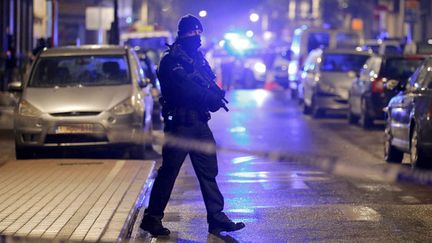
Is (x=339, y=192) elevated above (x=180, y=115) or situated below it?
below

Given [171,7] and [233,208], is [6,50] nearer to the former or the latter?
[171,7]

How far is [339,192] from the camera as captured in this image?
483 inches

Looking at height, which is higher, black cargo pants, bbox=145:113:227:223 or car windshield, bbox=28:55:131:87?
car windshield, bbox=28:55:131:87

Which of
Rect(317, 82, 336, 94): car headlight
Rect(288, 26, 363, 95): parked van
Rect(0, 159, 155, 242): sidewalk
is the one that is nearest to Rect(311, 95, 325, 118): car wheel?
Rect(317, 82, 336, 94): car headlight

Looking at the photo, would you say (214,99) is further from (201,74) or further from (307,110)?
(307,110)

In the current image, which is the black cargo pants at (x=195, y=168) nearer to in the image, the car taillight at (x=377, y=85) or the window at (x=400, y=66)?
the car taillight at (x=377, y=85)

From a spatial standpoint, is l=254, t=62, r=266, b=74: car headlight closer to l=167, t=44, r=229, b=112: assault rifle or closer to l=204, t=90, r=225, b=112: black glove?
l=167, t=44, r=229, b=112: assault rifle

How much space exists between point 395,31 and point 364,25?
1149 cm

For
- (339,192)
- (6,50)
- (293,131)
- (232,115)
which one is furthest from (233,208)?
(6,50)

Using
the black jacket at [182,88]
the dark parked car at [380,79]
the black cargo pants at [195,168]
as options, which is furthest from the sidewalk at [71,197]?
the dark parked car at [380,79]

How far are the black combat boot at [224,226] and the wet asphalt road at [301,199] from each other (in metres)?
0.07

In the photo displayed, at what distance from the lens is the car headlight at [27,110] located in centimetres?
1529

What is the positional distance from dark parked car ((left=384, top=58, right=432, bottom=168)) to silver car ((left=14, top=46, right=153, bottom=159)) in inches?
150

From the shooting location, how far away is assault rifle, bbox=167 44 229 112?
9305mm
